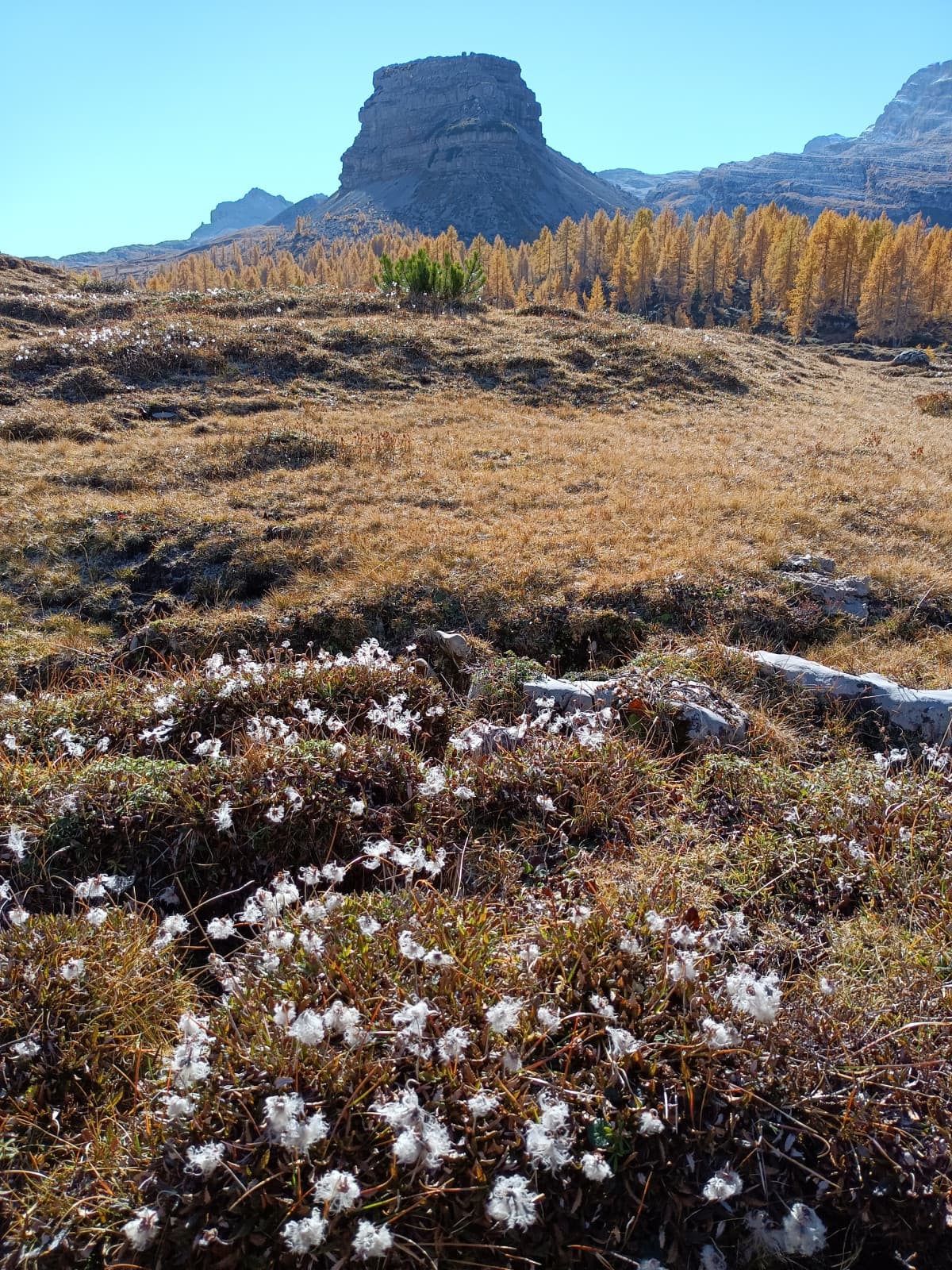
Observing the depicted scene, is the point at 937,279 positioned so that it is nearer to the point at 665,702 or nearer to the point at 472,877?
the point at 665,702

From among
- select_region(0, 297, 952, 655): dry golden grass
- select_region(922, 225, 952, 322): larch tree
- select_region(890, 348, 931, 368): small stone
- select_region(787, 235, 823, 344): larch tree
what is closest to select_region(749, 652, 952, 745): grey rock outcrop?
select_region(0, 297, 952, 655): dry golden grass

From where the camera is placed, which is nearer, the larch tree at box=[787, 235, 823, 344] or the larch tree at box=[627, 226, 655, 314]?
the larch tree at box=[787, 235, 823, 344]

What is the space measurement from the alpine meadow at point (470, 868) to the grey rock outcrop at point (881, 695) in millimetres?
42

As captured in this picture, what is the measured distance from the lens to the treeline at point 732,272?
6812 centimetres

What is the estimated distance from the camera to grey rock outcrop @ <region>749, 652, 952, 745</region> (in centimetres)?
603

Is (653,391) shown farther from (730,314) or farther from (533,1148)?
(730,314)

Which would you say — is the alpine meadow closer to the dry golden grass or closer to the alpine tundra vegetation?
the alpine tundra vegetation

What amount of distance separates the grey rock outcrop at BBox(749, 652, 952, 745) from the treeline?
173ft

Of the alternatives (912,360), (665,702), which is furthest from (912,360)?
(665,702)

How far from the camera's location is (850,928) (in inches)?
152

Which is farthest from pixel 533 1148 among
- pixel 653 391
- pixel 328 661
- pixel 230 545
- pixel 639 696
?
pixel 653 391

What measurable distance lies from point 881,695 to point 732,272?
95.0 metres

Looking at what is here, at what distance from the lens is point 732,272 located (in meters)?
85.2

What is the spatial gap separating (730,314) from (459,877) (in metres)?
93.2
